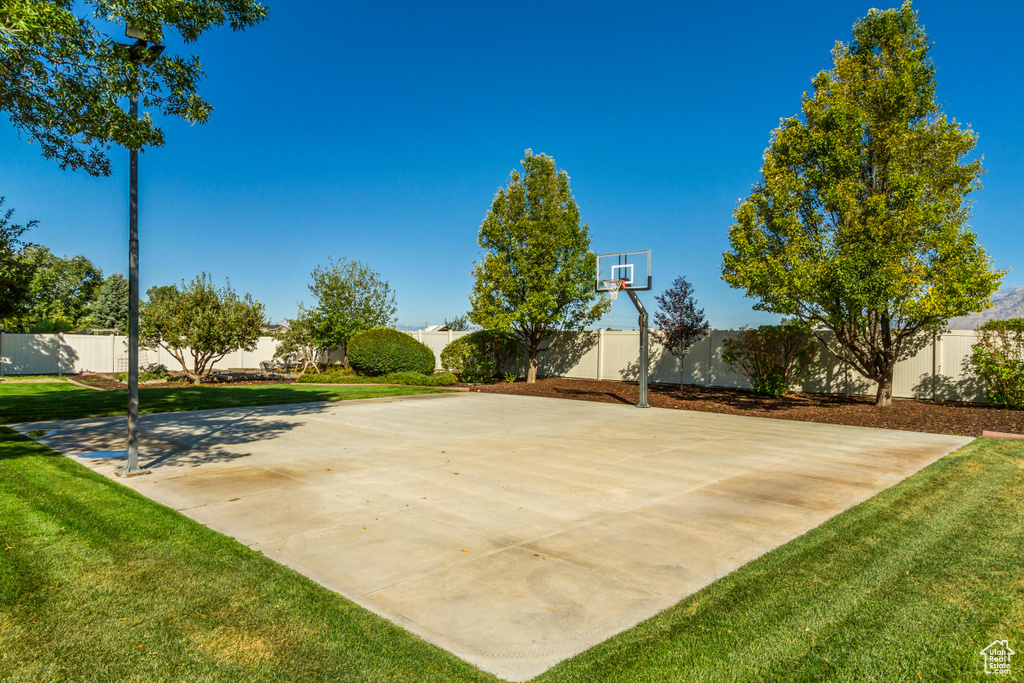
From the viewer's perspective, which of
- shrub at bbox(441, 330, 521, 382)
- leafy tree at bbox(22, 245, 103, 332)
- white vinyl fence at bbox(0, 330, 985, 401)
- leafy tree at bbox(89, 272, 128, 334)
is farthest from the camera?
leafy tree at bbox(89, 272, 128, 334)

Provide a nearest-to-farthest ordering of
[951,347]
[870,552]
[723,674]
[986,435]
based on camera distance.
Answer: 1. [723,674]
2. [870,552]
3. [986,435]
4. [951,347]

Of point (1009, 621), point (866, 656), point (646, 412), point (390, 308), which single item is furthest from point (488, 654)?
point (390, 308)

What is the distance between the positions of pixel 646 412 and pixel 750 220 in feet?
17.6

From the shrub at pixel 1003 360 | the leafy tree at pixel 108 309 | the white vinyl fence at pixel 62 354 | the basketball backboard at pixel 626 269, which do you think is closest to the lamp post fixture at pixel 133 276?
the basketball backboard at pixel 626 269

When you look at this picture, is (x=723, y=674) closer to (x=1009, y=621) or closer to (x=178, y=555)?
(x=1009, y=621)

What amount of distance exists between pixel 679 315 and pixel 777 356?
10.8 feet

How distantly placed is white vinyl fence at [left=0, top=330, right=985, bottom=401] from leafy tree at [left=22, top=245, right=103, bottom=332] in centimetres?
400

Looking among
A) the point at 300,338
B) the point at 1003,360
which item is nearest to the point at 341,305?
the point at 300,338

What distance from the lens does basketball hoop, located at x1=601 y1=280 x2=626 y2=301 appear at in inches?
688

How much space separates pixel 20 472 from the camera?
6.77m

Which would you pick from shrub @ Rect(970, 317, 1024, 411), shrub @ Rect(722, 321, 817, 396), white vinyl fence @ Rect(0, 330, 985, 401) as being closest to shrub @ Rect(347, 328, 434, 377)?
white vinyl fence @ Rect(0, 330, 985, 401)

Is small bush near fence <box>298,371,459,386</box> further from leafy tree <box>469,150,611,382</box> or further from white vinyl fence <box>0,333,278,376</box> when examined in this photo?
white vinyl fence <box>0,333,278,376</box>

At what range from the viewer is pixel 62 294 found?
40531 millimetres

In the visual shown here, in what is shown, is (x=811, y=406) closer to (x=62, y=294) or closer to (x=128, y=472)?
(x=128, y=472)
